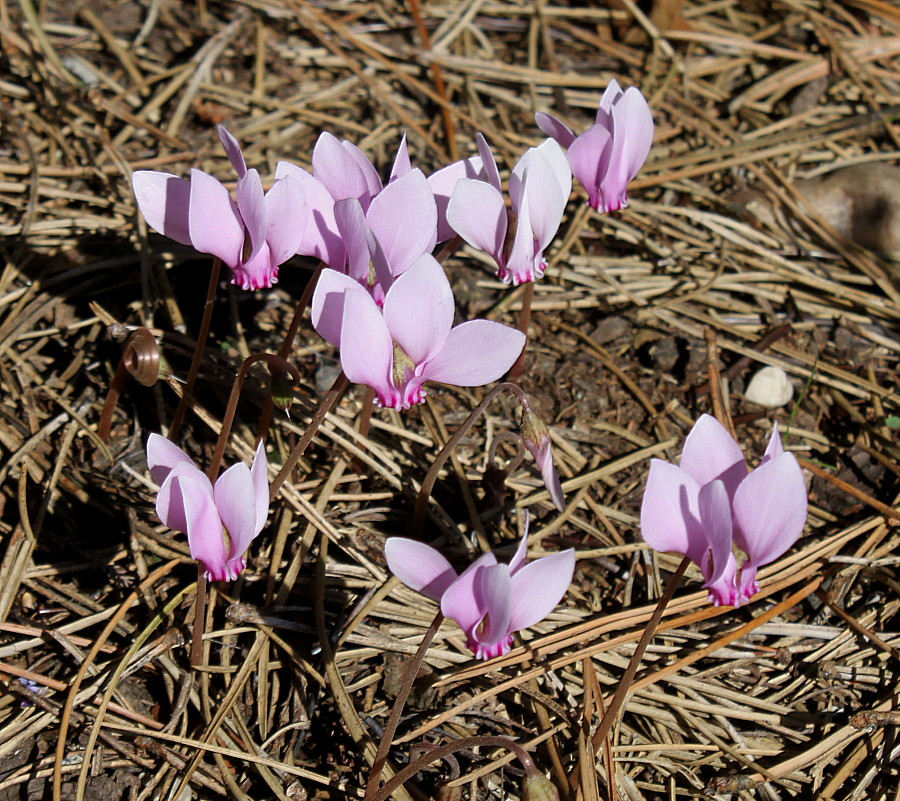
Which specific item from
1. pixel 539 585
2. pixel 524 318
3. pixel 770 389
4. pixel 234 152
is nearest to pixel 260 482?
pixel 539 585

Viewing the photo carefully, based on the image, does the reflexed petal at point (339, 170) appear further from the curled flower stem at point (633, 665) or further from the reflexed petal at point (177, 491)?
the curled flower stem at point (633, 665)

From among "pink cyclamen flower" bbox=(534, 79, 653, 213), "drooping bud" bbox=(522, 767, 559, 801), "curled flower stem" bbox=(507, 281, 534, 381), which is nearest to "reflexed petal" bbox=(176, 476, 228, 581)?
"drooping bud" bbox=(522, 767, 559, 801)

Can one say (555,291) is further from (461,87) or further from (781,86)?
(781,86)

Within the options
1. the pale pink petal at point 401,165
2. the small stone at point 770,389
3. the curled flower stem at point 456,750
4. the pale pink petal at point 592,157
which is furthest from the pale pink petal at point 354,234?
the small stone at point 770,389

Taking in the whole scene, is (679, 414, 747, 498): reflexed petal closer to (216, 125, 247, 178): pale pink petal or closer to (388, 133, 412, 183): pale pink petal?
(388, 133, 412, 183): pale pink petal

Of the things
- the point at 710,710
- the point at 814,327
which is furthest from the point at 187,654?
the point at 814,327

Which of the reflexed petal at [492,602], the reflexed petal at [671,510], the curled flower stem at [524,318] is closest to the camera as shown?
Result: the reflexed petal at [492,602]

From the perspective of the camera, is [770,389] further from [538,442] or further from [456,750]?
[456,750]
